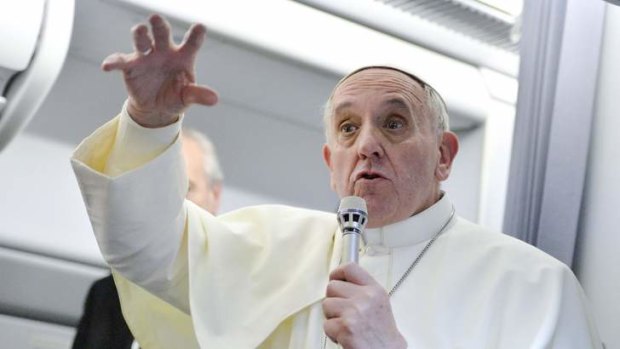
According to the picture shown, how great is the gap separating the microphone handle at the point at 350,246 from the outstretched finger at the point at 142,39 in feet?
1.85

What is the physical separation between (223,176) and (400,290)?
6.86ft

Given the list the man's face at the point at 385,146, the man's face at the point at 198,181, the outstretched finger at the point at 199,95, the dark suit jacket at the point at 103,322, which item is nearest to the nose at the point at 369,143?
the man's face at the point at 385,146

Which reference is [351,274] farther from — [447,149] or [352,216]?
[447,149]

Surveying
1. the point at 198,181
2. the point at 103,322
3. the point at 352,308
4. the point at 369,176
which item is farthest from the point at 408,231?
the point at 103,322

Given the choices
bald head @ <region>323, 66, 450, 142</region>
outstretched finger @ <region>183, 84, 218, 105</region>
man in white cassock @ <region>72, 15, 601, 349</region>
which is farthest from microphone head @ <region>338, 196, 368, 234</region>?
bald head @ <region>323, 66, 450, 142</region>

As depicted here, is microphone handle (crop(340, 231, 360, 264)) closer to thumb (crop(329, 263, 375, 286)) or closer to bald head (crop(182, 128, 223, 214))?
thumb (crop(329, 263, 375, 286))

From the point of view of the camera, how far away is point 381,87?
9.07 ft

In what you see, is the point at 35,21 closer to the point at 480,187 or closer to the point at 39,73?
the point at 39,73

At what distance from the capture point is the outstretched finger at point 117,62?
6.81 ft

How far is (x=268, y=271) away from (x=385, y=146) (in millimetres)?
423

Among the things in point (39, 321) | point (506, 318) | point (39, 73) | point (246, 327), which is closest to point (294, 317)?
point (246, 327)

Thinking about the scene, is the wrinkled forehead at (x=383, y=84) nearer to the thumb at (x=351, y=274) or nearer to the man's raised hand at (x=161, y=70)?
the man's raised hand at (x=161, y=70)

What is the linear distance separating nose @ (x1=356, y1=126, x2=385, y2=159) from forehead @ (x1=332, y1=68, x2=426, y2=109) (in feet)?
0.37

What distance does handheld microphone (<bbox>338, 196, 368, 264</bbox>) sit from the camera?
194 cm
